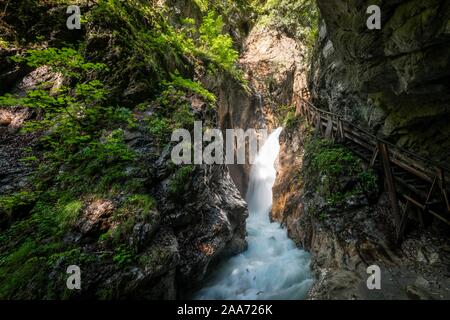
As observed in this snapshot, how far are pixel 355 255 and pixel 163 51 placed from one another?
29.2 ft

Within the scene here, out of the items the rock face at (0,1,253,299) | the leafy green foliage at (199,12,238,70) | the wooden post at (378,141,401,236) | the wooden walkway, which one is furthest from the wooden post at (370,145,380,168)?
the leafy green foliage at (199,12,238,70)

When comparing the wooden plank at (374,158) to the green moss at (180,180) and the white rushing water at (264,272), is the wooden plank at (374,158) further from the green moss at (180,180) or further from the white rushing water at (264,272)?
the green moss at (180,180)

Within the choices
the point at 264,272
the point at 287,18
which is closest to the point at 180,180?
the point at 264,272

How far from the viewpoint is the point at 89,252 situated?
4.50 m

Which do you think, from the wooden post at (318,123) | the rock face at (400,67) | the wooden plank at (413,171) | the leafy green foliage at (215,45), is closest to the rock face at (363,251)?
the wooden plank at (413,171)

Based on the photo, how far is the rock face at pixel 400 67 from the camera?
177 inches

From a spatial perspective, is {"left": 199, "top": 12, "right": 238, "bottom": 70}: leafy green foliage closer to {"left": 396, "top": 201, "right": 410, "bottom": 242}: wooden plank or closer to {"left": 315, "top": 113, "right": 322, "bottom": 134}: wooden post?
{"left": 315, "top": 113, "right": 322, "bottom": 134}: wooden post

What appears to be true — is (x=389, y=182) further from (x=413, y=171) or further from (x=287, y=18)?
(x=287, y=18)

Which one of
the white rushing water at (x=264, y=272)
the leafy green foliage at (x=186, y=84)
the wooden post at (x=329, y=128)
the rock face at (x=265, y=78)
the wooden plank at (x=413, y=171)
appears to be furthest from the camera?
the rock face at (x=265, y=78)

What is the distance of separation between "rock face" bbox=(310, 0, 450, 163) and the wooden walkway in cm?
52

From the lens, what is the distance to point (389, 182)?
6.73m

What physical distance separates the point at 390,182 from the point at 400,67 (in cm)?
310

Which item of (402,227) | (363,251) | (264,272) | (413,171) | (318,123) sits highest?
(318,123)

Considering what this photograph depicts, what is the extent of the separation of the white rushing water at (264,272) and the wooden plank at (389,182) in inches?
124
